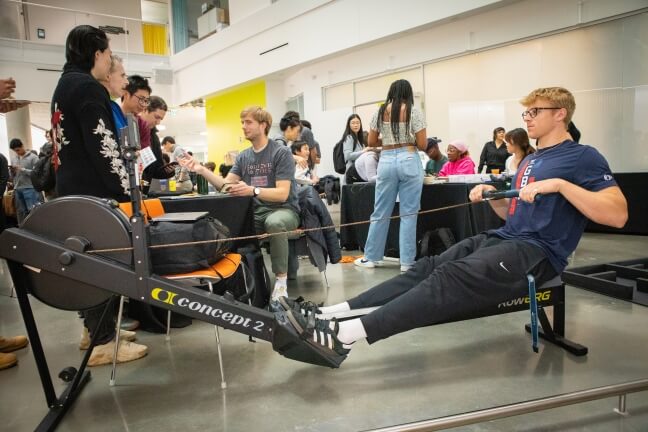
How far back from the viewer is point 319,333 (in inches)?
62.4

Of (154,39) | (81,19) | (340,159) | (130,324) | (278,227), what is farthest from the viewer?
(154,39)

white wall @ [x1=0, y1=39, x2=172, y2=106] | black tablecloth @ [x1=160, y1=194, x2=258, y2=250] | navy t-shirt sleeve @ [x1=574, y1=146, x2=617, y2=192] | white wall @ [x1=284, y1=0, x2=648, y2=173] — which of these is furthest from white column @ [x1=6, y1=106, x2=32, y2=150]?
navy t-shirt sleeve @ [x1=574, y1=146, x2=617, y2=192]

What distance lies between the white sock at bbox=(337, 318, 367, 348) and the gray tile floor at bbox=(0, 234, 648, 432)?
0.74 ft

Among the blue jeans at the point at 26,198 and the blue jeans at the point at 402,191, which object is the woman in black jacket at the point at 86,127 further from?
the blue jeans at the point at 26,198

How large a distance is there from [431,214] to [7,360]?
9.38 feet

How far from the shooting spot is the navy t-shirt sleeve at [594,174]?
5.61 feet

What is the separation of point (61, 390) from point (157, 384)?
378 mm

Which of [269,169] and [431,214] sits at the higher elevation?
[269,169]

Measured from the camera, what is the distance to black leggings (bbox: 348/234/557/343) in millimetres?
1634

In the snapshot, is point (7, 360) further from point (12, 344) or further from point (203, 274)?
point (203, 274)

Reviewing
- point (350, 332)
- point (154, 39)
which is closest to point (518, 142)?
point (350, 332)

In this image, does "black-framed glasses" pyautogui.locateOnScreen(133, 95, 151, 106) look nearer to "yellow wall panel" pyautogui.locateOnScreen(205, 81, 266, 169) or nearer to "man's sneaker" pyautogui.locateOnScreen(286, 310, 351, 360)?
"man's sneaker" pyautogui.locateOnScreen(286, 310, 351, 360)

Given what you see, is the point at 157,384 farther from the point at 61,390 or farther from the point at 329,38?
the point at 329,38

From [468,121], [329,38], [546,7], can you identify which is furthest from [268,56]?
[546,7]
